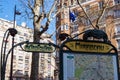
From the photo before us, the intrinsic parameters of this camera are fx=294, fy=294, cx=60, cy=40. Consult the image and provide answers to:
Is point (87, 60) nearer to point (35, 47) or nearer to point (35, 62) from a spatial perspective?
point (35, 47)

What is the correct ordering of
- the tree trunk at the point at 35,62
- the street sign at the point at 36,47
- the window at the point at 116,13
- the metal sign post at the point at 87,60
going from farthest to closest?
the window at the point at 116,13
the tree trunk at the point at 35,62
the street sign at the point at 36,47
the metal sign post at the point at 87,60

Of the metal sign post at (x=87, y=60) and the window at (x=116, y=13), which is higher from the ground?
the window at (x=116, y=13)

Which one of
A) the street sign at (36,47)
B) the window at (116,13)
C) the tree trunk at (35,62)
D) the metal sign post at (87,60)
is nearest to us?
the metal sign post at (87,60)

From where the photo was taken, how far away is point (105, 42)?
5.83 metres

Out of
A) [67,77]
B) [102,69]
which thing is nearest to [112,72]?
[102,69]

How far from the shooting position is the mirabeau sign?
562cm

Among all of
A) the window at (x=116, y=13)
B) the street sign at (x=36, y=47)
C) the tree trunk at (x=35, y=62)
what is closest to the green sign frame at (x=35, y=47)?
the street sign at (x=36, y=47)

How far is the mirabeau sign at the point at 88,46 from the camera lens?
5617 mm

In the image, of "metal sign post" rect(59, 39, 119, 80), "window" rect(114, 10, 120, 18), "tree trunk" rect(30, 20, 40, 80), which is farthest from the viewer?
"window" rect(114, 10, 120, 18)

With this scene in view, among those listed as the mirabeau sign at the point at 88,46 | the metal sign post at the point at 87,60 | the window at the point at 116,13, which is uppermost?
the window at the point at 116,13

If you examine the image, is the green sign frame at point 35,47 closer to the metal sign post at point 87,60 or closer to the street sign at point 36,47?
the street sign at point 36,47

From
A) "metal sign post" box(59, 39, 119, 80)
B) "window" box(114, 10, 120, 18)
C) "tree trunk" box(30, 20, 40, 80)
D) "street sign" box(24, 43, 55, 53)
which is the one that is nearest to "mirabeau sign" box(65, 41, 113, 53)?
"metal sign post" box(59, 39, 119, 80)

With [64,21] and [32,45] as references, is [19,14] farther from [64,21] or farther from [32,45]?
[64,21]

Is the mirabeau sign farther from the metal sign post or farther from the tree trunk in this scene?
the tree trunk
